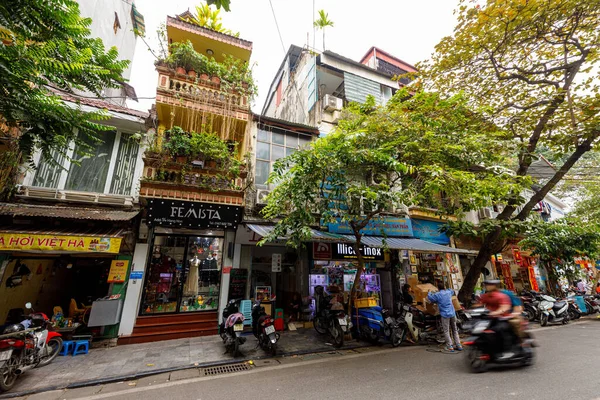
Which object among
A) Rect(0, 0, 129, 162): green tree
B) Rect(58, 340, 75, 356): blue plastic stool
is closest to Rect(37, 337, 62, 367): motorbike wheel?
Rect(58, 340, 75, 356): blue plastic stool

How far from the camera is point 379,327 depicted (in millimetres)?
6859

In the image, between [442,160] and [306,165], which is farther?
[442,160]

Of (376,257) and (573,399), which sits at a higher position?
(376,257)

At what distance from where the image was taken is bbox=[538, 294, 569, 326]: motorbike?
9.42 m

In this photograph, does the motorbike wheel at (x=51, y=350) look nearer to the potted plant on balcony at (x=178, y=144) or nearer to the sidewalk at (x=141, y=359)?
the sidewalk at (x=141, y=359)

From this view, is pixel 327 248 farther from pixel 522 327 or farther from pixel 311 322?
pixel 522 327

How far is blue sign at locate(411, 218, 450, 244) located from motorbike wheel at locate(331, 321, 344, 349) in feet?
21.2

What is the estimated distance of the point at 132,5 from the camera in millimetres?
13875

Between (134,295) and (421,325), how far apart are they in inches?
330

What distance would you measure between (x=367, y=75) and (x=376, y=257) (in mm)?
9242

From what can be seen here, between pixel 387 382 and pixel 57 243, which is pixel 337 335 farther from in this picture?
pixel 57 243

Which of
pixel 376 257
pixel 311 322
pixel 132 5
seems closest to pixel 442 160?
pixel 376 257

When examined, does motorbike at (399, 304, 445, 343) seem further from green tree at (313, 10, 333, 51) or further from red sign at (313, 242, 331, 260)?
green tree at (313, 10, 333, 51)

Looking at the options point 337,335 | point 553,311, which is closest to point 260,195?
point 337,335
